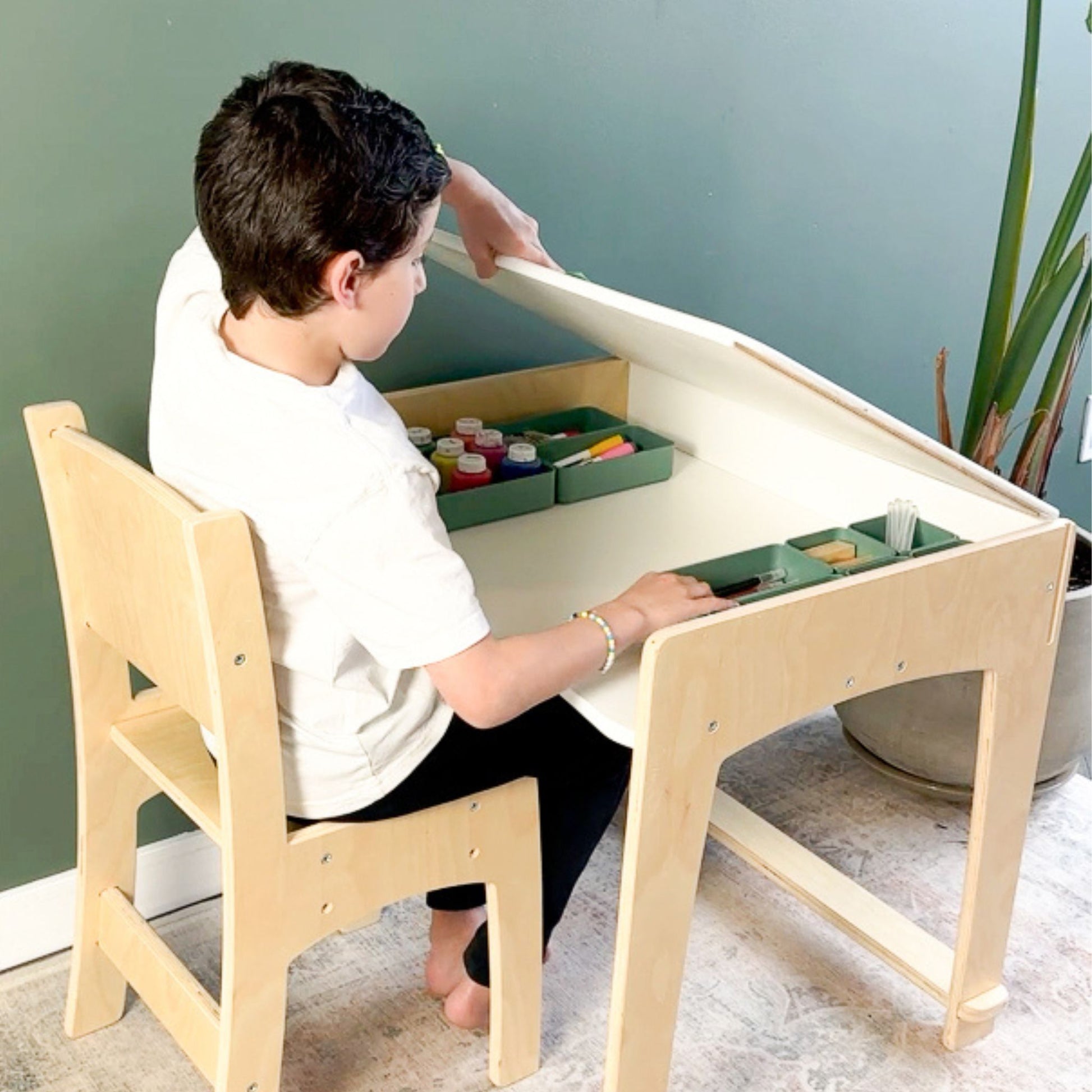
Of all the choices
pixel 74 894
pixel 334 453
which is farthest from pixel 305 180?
pixel 74 894

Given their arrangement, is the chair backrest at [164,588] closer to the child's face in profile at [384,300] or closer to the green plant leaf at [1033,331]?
the child's face in profile at [384,300]

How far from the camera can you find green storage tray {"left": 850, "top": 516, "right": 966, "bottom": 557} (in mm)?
1493

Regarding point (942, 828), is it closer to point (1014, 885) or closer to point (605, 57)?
point (1014, 885)

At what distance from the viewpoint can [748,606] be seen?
1233 mm

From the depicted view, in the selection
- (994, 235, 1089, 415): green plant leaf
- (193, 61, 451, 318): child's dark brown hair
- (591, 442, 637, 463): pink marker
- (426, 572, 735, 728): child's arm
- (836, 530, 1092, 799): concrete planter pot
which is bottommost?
(836, 530, 1092, 799): concrete planter pot

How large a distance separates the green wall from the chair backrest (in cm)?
25

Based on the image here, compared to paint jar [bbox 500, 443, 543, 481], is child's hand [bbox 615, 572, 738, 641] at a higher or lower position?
lower

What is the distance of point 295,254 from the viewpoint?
1.18 metres

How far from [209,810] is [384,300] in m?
0.52

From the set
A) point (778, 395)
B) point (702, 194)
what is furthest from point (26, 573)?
point (702, 194)

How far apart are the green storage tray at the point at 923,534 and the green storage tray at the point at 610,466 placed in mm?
249

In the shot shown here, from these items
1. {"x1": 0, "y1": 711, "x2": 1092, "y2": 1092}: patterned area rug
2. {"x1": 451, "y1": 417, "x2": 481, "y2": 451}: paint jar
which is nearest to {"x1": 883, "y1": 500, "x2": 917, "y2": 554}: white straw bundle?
{"x1": 451, "y1": 417, "x2": 481, "y2": 451}: paint jar

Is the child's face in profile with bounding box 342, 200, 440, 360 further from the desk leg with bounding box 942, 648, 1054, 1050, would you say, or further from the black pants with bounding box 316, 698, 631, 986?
the desk leg with bounding box 942, 648, 1054, 1050

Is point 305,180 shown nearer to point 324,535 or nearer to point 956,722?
point 324,535
